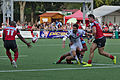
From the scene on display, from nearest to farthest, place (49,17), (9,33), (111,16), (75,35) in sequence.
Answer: (9,33) < (75,35) < (111,16) < (49,17)

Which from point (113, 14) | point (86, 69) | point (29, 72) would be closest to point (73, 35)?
point (86, 69)

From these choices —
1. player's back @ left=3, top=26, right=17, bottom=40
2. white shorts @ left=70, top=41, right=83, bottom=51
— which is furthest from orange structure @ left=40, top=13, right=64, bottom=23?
player's back @ left=3, top=26, right=17, bottom=40

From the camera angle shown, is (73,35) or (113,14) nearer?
(73,35)

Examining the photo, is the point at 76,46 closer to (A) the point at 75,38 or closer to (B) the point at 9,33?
(A) the point at 75,38

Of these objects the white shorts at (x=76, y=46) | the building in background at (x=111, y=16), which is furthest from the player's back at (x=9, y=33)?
the building in background at (x=111, y=16)

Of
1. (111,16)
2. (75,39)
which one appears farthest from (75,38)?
(111,16)

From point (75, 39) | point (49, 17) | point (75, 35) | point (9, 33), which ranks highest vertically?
point (49, 17)

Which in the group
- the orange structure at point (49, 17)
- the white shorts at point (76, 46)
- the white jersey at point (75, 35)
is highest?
the orange structure at point (49, 17)

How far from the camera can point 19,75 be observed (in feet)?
33.7

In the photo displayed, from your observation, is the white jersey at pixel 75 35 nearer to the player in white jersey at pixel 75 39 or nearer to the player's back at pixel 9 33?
the player in white jersey at pixel 75 39

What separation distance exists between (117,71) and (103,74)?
820 millimetres

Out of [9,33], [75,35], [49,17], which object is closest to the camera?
[9,33]

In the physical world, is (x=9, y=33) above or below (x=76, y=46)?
above

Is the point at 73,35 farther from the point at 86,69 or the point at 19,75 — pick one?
the point at 19,75
